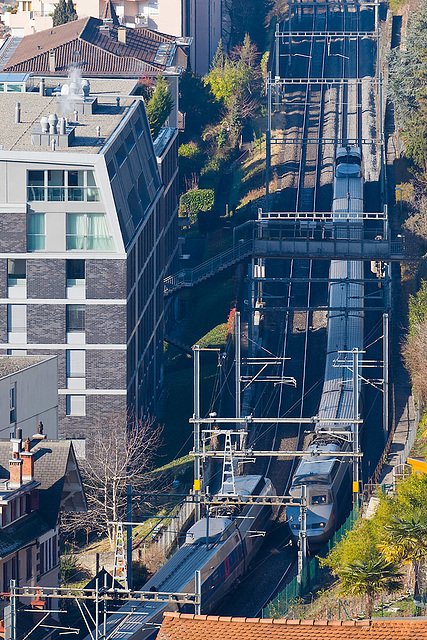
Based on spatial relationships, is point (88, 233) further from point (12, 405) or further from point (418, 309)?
point (418, 309)

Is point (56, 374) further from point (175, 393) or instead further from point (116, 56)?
point (116, 56)

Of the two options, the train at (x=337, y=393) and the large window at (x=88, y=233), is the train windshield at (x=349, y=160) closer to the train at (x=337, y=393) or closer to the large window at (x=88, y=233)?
the train at (x=337, y=393)

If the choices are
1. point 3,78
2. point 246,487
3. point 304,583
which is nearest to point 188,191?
point 3,78

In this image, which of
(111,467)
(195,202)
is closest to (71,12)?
(195,202)

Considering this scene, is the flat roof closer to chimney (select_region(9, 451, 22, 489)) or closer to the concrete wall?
the concrete wall

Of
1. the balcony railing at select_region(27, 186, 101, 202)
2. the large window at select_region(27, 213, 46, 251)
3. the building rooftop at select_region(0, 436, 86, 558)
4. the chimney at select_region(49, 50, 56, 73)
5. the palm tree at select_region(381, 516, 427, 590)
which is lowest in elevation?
the palm tree at select_region(381, 516, 427, 590)

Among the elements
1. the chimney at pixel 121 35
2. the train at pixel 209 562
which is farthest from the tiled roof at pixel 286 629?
the chimney at pixel 121 35

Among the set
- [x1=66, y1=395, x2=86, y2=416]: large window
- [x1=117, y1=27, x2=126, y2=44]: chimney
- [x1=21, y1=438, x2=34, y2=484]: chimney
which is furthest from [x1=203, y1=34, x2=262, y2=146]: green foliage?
[x1=21, y1=438, x2=34, y2=484]: chimney

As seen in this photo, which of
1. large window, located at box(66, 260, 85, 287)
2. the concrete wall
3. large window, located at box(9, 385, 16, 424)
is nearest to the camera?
the concrete wall
